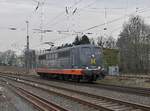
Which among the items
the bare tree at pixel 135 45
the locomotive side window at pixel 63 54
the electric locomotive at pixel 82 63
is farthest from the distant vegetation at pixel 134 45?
the electric locomotive at pixel 82 63

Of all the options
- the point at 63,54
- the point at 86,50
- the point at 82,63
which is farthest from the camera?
the point at 63,54

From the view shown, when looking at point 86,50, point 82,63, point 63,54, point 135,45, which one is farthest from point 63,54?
point 135,45

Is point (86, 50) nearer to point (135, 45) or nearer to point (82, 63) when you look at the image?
point (82, 63)

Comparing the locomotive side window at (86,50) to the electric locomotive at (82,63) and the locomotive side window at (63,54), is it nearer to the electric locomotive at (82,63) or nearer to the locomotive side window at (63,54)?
the electric locomotive at (82,63)

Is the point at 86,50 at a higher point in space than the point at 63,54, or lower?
higher

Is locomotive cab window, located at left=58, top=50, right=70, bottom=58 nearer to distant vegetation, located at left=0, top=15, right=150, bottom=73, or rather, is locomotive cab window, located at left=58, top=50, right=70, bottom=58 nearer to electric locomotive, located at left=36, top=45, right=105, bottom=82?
electric locomotive, located at left=36, top=45, right=105, bottom=82

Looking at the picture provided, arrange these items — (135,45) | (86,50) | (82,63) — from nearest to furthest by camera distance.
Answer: (82,63) < (86,50) < (135,45)

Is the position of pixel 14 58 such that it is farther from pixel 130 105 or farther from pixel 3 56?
pixel 130 105

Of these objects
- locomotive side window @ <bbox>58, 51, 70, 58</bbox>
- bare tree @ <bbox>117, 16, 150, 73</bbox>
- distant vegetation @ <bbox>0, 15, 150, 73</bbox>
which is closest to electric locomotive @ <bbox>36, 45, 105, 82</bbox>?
locomotive side window @ <bbox>58, 51, 70, 58</bbox>

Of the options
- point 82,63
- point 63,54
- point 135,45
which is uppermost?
point 135,45

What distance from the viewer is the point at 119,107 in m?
14.6

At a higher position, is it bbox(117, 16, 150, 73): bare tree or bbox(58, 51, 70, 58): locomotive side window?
bbox(117, 16, 150, 73): bare tree

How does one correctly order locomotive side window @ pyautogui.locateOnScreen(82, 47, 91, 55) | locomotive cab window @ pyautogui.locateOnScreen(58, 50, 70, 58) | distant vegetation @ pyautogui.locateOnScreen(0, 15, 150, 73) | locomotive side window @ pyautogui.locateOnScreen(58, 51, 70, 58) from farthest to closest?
distant vegetation @ pyautogui.locateOnScreen(0, 15, 150, 73), locomotive side window @ pyautogui.locateOnScreen(58, 51, 70, 58), locomotive cab window @ pyautogui.locateOnScreen(58, 50, 70, 58), locomotive side window @ pyautogui.locateOnScreen(82, 47, 91, 55)

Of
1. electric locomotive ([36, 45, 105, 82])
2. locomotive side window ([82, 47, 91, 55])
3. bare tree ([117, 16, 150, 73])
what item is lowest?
electric locomotive ([36, 45, 105, 82])
